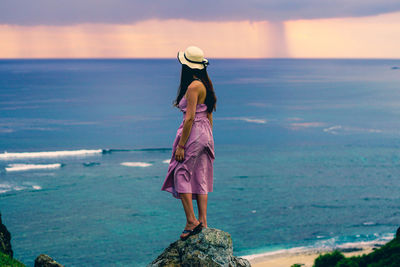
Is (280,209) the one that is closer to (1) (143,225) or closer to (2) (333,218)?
(2) (333,218)

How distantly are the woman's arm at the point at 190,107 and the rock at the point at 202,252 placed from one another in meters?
1.77

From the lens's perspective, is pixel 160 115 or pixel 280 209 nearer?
pixel 280 209

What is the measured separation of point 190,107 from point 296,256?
82.0 feet

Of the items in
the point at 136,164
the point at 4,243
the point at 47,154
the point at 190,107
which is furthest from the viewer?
the point at 47,154

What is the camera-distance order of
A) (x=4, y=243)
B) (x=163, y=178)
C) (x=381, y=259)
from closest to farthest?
(x=4, y=243), (x=381, y=259), (x=163, y=178)

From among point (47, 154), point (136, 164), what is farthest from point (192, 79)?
point (47, 154)

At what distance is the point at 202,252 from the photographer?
26.5 feet

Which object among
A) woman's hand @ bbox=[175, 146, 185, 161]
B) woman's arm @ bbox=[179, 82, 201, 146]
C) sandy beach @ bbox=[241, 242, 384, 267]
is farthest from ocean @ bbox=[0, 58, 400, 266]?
woman's arm @ bbox=[179, 82, 201, 146]

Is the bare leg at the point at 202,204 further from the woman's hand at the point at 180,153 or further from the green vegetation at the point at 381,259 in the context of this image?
the green vegetation at the point at 381,259

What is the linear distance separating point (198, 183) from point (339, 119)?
8280cm

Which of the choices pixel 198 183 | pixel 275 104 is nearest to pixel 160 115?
pixel 275 104

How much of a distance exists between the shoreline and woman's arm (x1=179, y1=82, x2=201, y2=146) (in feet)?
75.5

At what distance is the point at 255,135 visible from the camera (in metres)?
68.6

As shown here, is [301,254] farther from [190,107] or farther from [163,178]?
[190,107]
